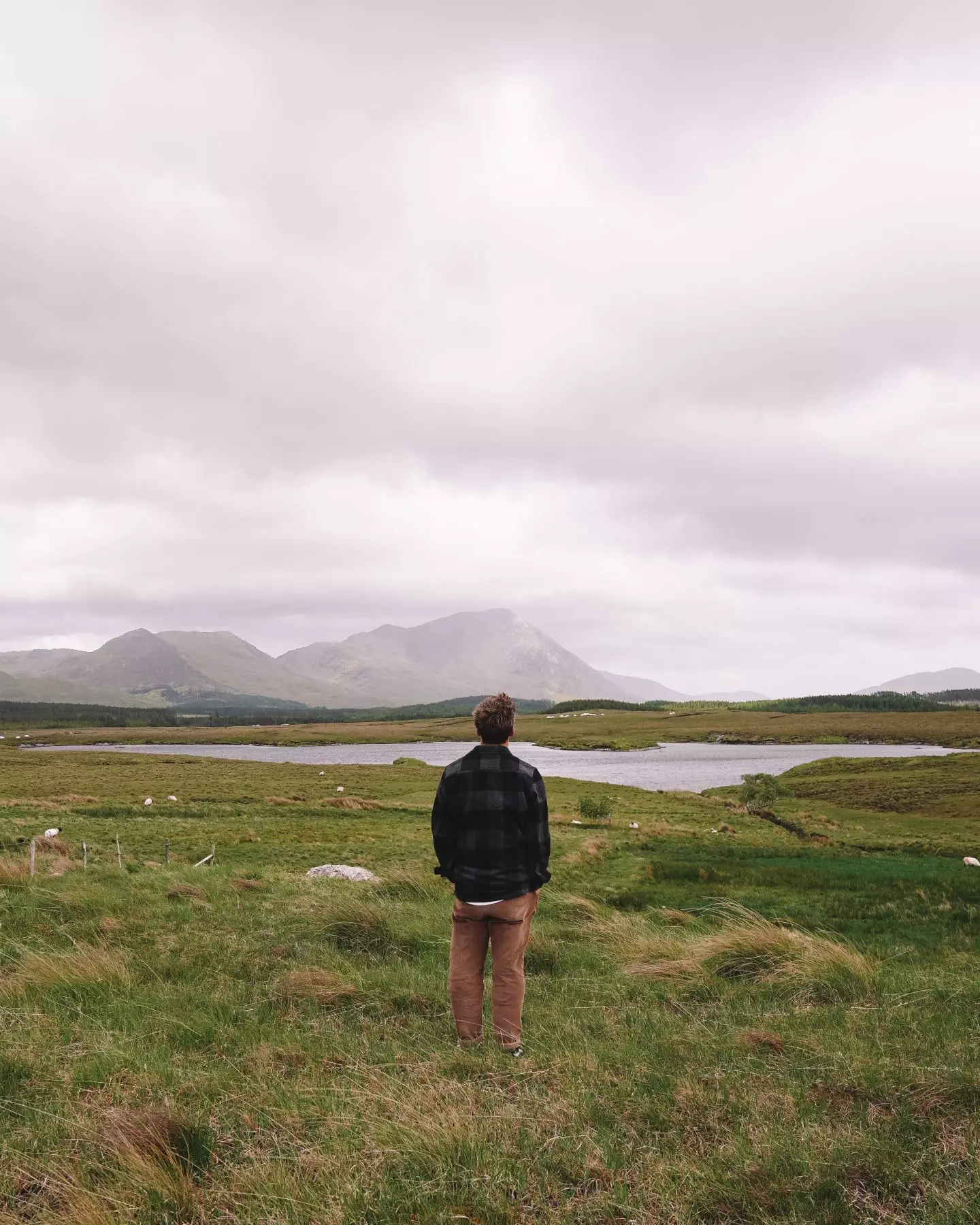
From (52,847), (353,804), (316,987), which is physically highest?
(316,987)

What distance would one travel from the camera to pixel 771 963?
31.9 ft

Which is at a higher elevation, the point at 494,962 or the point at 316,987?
the point at 494,962

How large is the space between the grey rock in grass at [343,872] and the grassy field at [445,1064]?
2.04 meters

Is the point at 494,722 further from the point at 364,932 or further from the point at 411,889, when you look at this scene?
the point at 411,889

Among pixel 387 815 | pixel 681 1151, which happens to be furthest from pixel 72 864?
pixel 387 815

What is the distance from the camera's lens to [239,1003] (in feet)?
25.3

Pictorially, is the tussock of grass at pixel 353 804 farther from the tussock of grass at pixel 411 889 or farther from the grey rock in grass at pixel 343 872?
the tussock of grass at pixel 411 889

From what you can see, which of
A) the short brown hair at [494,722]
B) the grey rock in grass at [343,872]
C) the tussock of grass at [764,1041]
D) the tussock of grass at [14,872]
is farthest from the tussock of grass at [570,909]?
the tussock of grass at [14,872]

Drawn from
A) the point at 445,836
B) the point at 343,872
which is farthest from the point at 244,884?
the point at 445,836

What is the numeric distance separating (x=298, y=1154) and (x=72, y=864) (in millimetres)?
17070

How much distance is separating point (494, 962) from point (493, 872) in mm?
933

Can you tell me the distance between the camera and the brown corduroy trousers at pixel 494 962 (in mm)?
6656

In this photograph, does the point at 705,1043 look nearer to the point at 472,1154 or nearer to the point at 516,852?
the point at 516,852

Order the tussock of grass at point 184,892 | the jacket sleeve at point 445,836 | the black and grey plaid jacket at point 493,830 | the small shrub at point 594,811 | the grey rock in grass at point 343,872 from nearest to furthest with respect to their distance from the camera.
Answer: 1. the black and grey plaid jacket at point 493,830
2. the jacket sleeve at point 445,836
3. the tussock of grass at point 184,892
4. the grey rock in grass at point 343,872
5. the small shrub at point 594,811
